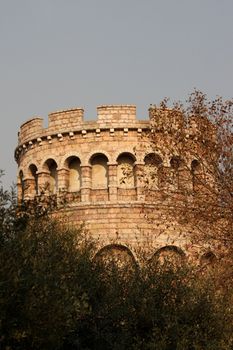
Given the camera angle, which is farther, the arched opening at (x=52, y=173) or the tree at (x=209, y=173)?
the arched opening at (x=52, y=173)

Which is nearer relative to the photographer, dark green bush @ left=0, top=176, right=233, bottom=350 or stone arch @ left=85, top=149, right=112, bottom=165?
dark green bush @ left=0, top=176, right=233, bottom=350

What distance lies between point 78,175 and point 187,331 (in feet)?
43.6

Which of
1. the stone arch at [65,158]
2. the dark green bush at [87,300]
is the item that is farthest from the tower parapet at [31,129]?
the dark green bush at [87,300]

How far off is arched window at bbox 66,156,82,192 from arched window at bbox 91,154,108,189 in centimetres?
61

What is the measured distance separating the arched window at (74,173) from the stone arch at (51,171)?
0.71m

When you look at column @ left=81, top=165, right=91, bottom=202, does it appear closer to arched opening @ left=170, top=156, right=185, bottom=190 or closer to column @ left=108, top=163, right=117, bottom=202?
column @ left=108, top=163, right=117, bottom=202

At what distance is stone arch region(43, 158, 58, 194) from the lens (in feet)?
85.3

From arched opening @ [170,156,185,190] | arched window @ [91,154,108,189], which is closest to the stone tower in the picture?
arched window @ [91,154,108,189]

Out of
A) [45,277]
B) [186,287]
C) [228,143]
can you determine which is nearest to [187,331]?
[186,287]

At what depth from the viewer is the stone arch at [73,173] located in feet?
83.3

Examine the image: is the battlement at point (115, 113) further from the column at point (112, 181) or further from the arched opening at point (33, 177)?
the arched opening at point (33, 177)

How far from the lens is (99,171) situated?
25.2 m

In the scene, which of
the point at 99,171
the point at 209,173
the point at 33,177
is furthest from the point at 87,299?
the point at 33,177

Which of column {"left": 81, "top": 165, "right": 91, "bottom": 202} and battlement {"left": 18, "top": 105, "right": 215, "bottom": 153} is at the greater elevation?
battlement {"left": 18, "top": 105, "right": 215, "bottom": 153}
